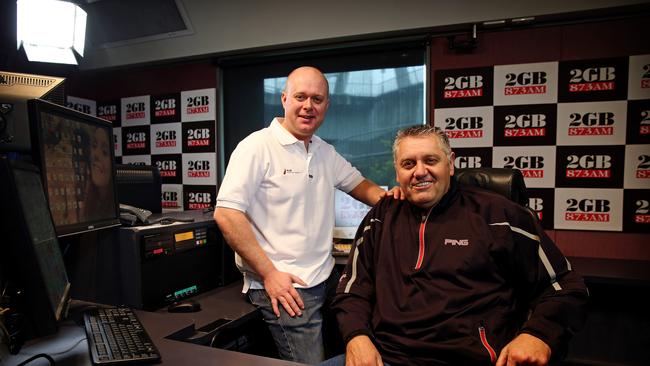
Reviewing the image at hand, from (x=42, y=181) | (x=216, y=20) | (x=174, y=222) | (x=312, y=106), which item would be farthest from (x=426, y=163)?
(x=216, y=20)

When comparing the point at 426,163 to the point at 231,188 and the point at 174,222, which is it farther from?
the point at 174,222

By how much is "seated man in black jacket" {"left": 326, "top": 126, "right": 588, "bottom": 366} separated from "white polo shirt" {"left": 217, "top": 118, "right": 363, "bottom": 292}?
7.3 inches

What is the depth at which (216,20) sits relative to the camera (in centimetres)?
295

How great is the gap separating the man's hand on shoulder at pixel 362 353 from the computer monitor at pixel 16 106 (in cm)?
122

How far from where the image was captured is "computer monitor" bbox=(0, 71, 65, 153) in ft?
4.08

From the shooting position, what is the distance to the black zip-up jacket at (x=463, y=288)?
1.24 meters

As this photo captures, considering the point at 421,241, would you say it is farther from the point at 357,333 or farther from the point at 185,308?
the point at 185,308

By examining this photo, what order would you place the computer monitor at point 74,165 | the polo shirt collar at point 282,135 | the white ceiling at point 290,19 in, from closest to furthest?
the computer monitor at point 74,165 → the polo shirt collar at point 282,135 → the white ceiling at point 290,19

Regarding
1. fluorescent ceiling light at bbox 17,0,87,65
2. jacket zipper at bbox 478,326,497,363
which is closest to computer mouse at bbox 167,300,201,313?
jacket zipper at bbox 478,326,497,363

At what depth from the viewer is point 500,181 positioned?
1.60 m

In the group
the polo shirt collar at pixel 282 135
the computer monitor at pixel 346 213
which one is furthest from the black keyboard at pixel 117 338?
the computer monitor at pixel 346 213

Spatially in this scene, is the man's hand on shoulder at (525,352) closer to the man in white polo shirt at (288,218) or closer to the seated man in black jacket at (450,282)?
the seated man in black jacket at (450,282)

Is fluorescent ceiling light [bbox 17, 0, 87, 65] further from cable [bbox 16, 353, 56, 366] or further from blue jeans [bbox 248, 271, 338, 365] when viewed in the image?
cable [bbox 16, 353, 56, 366]

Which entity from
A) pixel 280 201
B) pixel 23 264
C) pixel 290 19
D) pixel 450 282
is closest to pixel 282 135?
pixel 280 201
